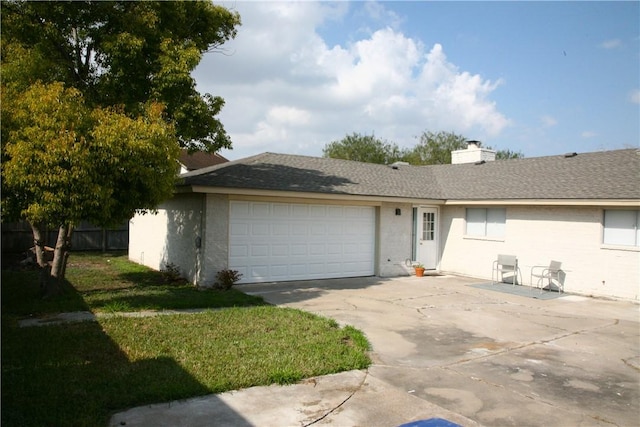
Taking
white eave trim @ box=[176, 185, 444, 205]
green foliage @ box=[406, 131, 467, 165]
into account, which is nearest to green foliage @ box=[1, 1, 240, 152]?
white eave trim @ box=[176, 185, 444, 205]

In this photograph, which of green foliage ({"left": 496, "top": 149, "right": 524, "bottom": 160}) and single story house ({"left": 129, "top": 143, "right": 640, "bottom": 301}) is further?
green foliage ({"left": 496, "top": 149, "right": 524, "bottom": 160})

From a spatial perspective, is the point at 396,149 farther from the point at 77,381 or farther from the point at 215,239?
the point at 77,381

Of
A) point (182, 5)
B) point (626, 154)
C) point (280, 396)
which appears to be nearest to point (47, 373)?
point (280, 396)

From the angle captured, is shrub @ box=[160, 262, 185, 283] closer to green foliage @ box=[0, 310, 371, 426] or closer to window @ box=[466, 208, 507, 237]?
green foliage @ box=[0, 310, 371, 426]

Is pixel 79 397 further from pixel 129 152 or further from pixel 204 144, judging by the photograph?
pixel 204 144

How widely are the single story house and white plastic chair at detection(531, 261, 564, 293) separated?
25 cm

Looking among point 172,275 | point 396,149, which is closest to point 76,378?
point 172,275

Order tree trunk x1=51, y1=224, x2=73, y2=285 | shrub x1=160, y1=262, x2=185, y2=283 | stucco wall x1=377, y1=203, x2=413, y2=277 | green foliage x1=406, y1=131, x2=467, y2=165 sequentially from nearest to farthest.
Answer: tree trunk x1=51, y1=224, x2=73, y2=285 → shrub x1=160, y1=262, x2=185, y2=283 → stucco wall x1=377, y1=203, x2=413, y2=277 → green foliage x1=406, y1=131, x2=467, y2=165

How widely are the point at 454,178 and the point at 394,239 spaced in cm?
413

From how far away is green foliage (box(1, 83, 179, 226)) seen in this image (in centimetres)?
748

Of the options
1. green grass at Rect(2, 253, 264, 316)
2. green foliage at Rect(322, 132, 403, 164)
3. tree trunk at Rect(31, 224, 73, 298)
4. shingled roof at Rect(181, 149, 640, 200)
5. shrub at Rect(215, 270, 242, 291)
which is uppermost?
green foliage at Rect(322, 132, 403, 164)

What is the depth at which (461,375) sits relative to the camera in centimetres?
617

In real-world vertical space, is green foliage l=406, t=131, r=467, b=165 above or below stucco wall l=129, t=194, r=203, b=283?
above

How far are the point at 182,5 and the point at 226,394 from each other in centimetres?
910
